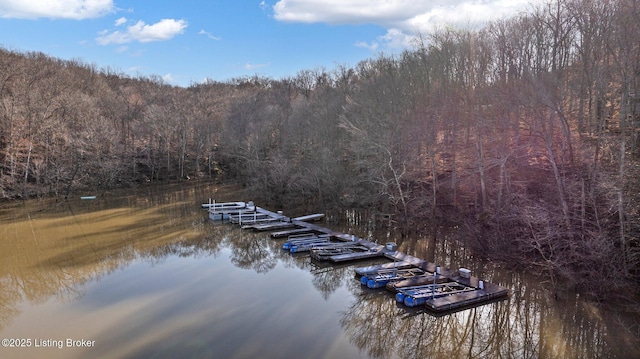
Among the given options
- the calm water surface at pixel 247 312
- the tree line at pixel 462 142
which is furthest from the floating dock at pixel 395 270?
the tree line at pixel 462 142

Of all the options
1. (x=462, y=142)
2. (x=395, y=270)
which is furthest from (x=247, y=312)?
(x=462, y=142)

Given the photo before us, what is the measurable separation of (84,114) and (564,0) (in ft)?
128

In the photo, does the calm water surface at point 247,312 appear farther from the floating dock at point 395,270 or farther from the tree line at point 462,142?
the tree line at point 462,142

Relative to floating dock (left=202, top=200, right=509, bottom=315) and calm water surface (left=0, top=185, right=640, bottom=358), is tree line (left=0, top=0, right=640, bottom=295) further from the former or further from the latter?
floating dock (left=202, top=200, right=509, bottom=315)

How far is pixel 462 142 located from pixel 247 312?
13964 millimetres

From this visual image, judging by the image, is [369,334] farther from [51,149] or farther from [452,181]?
[51,149]

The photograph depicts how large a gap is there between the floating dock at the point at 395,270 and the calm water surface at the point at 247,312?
0.35 m

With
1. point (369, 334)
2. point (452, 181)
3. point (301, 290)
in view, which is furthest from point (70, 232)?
point (452, 181)

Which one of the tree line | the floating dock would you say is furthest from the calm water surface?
the tree line

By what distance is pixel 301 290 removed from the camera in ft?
45.6

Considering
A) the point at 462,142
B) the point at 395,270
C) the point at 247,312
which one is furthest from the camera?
the point at 462,142

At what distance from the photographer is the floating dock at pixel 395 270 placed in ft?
39.9

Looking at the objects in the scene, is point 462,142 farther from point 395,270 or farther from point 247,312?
point 247,312

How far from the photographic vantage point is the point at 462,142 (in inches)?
818
